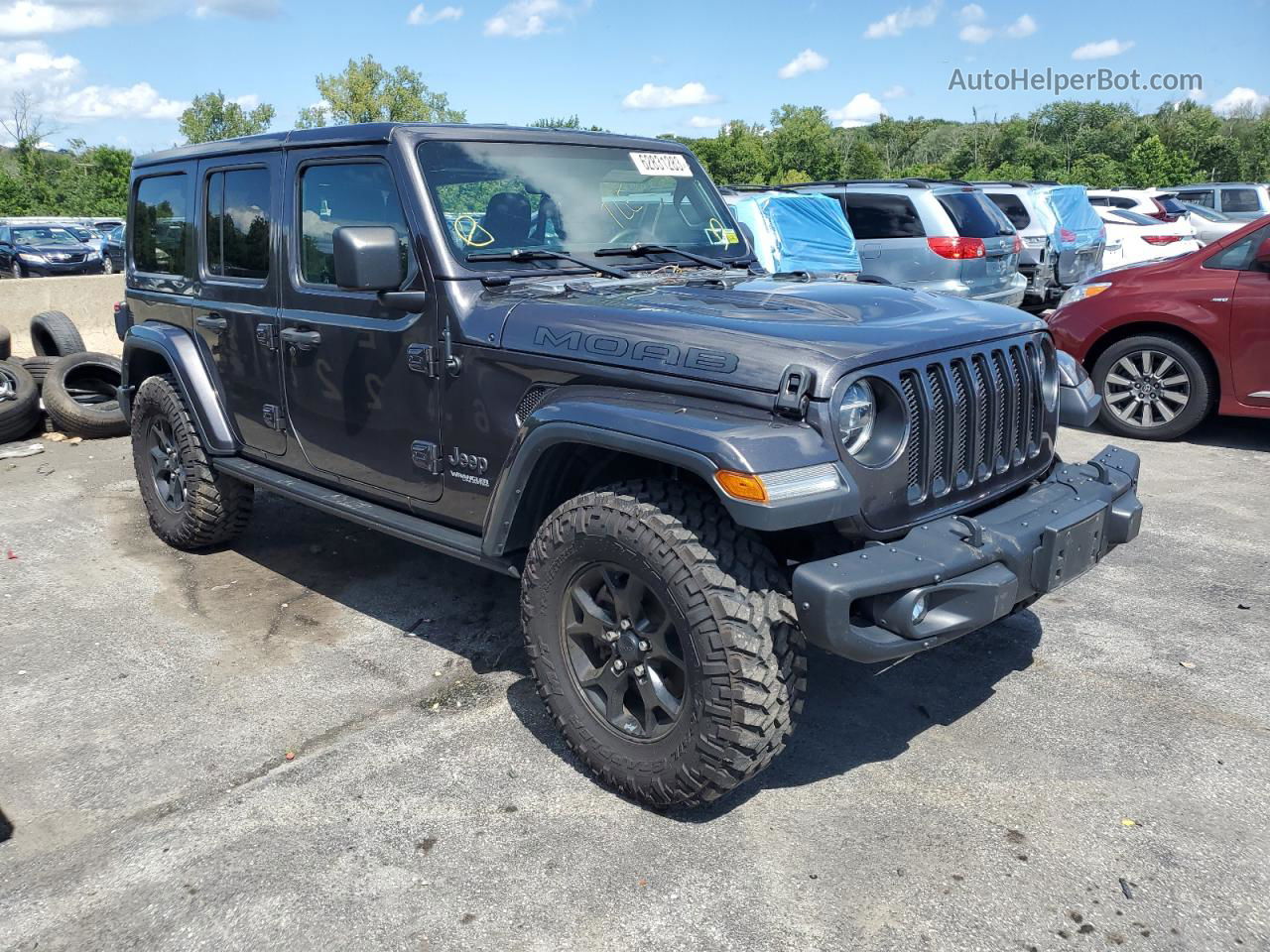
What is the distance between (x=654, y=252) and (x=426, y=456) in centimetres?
124

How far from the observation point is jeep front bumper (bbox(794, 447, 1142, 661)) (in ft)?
8.81

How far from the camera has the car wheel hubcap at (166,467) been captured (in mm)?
5344

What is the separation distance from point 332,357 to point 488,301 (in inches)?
33.9

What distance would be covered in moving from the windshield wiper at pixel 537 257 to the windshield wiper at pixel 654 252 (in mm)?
119

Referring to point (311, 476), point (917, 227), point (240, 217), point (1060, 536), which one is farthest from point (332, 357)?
point (917, 227)

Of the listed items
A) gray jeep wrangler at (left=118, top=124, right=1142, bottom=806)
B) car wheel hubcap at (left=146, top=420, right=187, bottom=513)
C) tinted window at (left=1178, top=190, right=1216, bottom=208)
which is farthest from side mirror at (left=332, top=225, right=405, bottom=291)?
tinted window at (left=1178, top=190, right=1216, bottom=208)

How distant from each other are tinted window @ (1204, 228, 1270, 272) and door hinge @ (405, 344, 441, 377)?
232 inches

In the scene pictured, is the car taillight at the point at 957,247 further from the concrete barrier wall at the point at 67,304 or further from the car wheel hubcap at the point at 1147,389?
the concrete barrier wall at the point at 67,304

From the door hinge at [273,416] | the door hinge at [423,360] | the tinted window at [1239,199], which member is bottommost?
the door hinge at [273,416]

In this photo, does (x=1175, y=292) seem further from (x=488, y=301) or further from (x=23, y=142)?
(x=23, y=142)

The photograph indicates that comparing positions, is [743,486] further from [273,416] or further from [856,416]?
[273,416]

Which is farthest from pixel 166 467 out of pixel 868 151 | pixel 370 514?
pixel 868 151

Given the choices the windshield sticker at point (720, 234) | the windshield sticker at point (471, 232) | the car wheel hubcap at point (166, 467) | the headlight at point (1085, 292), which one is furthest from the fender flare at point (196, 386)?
the headlight at point (1085, 292)

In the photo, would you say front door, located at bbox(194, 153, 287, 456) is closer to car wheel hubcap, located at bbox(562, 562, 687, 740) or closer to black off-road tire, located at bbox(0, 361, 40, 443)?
car wheel hubcap, located at bbox(562, 562, 687, 740)
